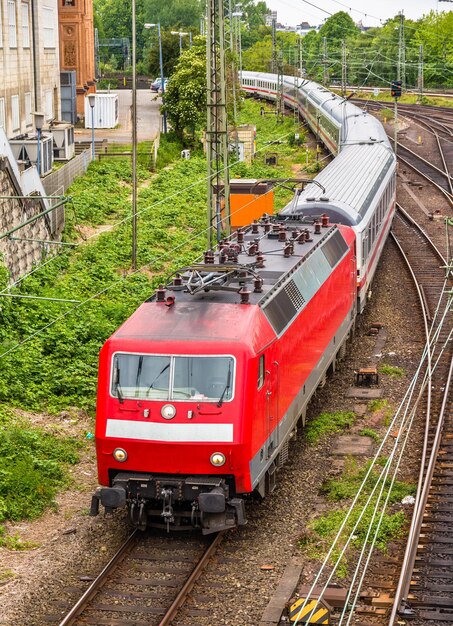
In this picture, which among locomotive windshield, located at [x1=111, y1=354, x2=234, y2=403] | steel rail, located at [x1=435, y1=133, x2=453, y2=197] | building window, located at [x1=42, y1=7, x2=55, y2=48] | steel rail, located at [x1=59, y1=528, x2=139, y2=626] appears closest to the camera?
steel rail, located at [x1=59, y1=528, x2=139, y2=626]

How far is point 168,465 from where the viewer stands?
13023 millimetres

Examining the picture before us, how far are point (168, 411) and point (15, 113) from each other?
25732 millimetres

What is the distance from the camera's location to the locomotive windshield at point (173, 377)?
12930 millimetres

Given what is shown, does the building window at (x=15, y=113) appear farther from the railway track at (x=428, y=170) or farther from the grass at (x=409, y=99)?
the grass at (x=409, y=99)

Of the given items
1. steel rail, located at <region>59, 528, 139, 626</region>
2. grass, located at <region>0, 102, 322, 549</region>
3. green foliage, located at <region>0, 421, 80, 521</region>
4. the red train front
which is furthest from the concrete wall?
steel rail, located at <region>59, 528, 139, 626</region>

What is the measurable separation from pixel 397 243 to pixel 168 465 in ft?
71.4

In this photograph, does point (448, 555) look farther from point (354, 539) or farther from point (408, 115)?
point (408, 115)

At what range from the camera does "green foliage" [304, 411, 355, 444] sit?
17.5 meters

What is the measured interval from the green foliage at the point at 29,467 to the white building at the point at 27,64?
18.8 m

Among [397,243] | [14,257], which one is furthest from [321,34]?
[14,257]

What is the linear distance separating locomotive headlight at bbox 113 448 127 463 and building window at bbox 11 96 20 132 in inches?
983

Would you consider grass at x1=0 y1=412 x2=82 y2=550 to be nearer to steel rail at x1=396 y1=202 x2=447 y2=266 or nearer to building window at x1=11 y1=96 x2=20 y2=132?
steel rail at x1=396 y1=202 x2=447 y2=266

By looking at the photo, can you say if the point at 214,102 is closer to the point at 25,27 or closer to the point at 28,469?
the point at 28,469

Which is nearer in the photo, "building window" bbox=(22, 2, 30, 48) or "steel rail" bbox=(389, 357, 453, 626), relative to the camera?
"steel rail" bbox=(389, 357, 453, 626)
